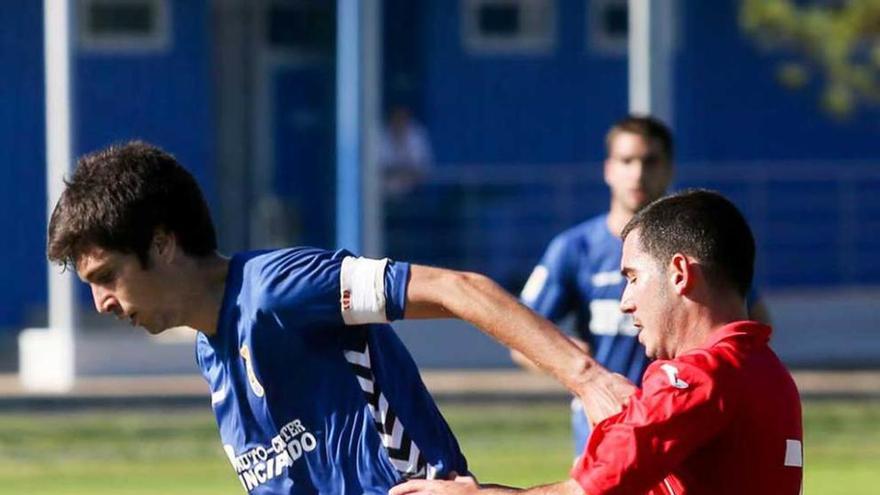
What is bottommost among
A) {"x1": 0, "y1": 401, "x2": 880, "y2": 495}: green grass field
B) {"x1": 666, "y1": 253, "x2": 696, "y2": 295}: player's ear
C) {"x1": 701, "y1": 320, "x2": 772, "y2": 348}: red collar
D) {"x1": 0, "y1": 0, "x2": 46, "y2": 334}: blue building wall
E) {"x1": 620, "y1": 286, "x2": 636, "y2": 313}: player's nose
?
{"x1": 0, "y1": 401, "x2": 880, "y2": 495}: green grass field

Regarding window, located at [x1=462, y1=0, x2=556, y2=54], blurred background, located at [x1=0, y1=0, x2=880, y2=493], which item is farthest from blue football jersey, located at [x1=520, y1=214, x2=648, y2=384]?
window, located at [x1=462, y1=0, x2=556, y2=54]

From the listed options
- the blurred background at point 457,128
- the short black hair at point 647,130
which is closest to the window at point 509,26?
the blurred background at point 457,128

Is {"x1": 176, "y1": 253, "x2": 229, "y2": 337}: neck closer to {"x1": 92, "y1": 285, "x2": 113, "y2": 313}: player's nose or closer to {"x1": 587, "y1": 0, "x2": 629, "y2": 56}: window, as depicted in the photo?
{"x1": 92, "y1": 285, "x2": 113, "y2": 313}: player's nose

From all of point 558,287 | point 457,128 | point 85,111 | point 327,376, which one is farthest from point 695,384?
point 457,128

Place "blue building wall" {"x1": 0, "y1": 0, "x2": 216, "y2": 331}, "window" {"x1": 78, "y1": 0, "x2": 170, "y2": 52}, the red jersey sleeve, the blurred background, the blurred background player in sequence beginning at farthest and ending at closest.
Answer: "window" {"x1": 78, "y1": 0, "x2": 170, "y2": 52}
"blue building wall" {"x1": 0, "y1": 0, "x2": 216, "y2": 331}
the blurred background player
the blurred background
the red jersey sleeve

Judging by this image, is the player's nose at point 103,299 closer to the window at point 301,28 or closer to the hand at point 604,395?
the hand at point 604,395

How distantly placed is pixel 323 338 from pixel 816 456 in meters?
10.4

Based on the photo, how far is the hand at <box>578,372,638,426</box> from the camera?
424 cm

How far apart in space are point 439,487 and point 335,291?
0.53m

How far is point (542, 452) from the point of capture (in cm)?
1478

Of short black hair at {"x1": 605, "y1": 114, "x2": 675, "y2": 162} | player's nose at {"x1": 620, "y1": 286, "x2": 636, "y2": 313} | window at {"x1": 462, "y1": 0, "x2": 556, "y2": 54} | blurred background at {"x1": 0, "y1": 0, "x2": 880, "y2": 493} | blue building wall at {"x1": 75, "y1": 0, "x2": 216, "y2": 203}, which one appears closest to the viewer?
player's nose at {"x1": 620, "y1": 286, "x2": 636, "y2": 313}

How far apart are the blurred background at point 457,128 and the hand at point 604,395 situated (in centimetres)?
1565

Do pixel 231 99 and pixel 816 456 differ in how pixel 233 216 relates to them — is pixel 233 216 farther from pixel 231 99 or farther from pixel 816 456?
pixel 816 456

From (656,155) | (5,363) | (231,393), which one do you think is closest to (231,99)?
(5,363)
